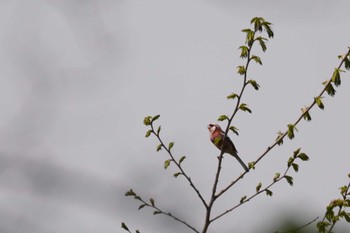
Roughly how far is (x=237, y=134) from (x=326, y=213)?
3.64ft

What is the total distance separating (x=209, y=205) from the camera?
629 centimetres

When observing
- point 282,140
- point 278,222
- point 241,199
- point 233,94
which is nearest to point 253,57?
point 233,94

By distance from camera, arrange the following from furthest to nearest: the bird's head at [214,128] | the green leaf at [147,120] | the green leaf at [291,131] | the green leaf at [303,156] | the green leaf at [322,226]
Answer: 1. the bird's head at [214,128]
2. the green leaf at [147,120]
3. the green leaf at [303,156]
4. the green leaf at [291,131]
5. the green leaf at [322,226]

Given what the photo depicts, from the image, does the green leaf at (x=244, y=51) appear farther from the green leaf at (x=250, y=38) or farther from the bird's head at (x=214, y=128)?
the bird's head at (x=214, y=128)

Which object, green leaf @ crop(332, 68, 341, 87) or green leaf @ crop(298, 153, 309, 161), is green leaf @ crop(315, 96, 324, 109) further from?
green leaf @ crop(298, 153, 309, 161)

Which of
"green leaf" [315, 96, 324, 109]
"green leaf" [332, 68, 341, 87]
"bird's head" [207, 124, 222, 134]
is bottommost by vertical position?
"green leaf" [315, 96, 324, 109]

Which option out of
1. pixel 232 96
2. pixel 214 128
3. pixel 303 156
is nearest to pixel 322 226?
pixel 303 156

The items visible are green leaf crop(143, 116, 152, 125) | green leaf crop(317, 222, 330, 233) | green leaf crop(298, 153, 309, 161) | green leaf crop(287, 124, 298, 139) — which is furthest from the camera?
green leaf crop(143, 116, 152, 125)

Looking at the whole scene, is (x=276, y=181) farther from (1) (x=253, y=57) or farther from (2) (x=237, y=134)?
(1) (x=253, y=57)

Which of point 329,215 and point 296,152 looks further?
point 296,152

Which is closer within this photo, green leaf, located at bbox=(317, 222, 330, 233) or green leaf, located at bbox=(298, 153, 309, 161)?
green leaf, located at bbox=(317, 222, 330, 233)

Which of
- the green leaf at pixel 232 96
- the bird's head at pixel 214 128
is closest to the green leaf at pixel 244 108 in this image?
the green leaf at pixel 232 96

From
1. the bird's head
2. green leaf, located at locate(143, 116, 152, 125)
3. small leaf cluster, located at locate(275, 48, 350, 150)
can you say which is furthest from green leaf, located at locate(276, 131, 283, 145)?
the bird's head

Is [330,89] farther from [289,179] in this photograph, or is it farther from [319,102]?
[289,179]
